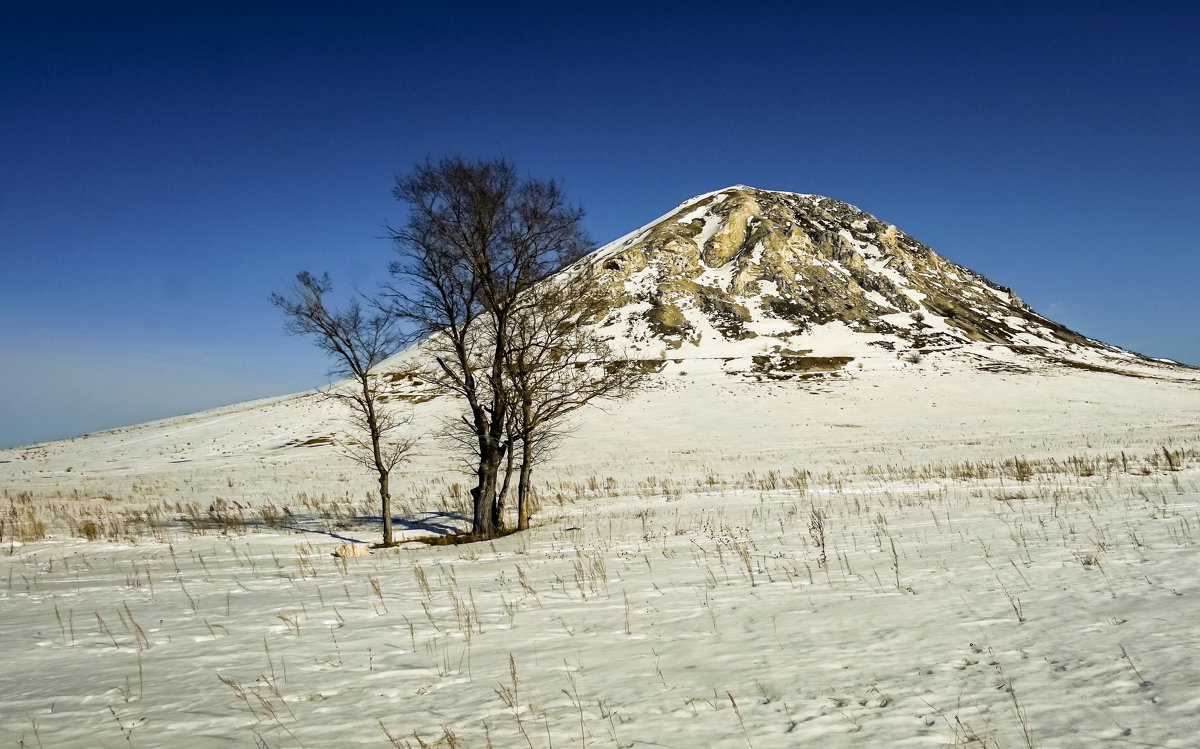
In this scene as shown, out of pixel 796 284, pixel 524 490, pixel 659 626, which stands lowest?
pixel 659 626

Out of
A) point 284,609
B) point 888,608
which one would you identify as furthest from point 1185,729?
point 284,609

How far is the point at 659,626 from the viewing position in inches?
251

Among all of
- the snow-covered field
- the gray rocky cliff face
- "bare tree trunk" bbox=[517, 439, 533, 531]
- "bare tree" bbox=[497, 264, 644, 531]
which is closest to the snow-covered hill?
the snow-covered field

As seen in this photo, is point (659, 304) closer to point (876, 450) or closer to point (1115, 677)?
point (876, 450)

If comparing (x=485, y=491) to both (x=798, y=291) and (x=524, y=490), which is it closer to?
(x=524, y=490)

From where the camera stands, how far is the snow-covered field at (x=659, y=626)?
13.8ft

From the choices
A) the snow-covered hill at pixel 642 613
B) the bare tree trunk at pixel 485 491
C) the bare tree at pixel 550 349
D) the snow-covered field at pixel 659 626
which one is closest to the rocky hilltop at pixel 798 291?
the bare tree at pixel 550 349

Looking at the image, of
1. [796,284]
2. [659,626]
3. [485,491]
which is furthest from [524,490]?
[796,284]

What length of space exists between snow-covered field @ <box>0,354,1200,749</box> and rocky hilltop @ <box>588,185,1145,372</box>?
61331 millimetres

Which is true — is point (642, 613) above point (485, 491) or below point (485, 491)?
below

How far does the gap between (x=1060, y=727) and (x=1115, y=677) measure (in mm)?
869

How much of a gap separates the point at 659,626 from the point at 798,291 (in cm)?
10960

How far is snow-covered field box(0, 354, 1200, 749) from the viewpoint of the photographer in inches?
166

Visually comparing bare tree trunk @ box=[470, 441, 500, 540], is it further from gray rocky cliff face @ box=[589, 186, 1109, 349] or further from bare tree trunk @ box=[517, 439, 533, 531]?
gray rocky cliff face @ box=[589, 186, 1109, 349]
